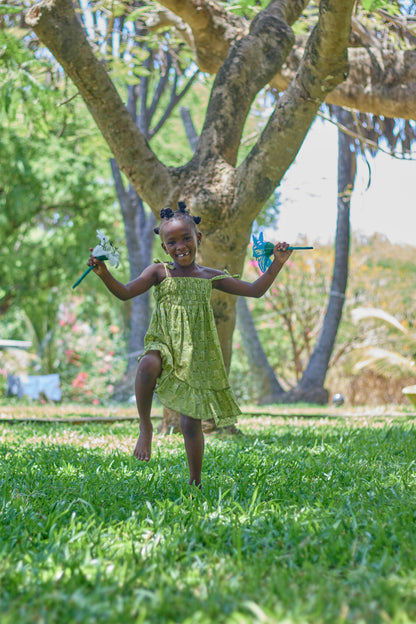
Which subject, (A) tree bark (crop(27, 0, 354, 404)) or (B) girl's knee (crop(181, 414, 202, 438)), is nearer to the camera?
(B) girl's knee (crop(181, 414, 202, 438))

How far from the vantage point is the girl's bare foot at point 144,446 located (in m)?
3.19

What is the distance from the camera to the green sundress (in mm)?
3264

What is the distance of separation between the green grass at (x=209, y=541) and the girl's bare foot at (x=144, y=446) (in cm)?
14

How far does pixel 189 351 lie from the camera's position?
10.8 ft

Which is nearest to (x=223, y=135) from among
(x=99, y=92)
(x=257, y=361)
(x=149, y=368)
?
(x=99, y=92)

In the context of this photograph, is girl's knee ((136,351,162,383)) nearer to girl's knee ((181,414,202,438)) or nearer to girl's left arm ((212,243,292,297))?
girl's knee ((181,414,202,438))

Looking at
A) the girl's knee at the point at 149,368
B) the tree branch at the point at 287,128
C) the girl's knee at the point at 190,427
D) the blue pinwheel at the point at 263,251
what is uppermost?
the tree branch at the point at 287,128

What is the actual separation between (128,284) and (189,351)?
0.48m

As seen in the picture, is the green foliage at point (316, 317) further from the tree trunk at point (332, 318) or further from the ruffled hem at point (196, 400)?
the ruffled hem at point (196, 400)

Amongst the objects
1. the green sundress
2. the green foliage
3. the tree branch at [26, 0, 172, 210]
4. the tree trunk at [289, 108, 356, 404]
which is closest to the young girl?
the green sundress

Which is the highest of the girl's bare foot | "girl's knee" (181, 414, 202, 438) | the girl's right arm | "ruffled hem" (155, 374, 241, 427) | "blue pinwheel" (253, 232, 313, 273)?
"blue pinwheel" (253, 232, 313, 273)

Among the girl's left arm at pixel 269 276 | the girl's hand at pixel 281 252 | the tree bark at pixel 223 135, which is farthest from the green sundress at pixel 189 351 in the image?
the tree bark at pixel 223 135

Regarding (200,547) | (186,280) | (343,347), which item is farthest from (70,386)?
(200,547)

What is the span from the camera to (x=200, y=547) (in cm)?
217
